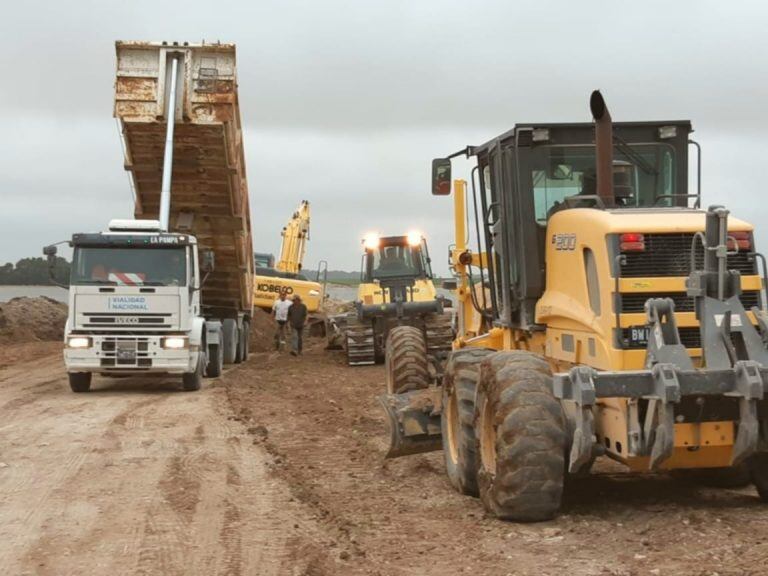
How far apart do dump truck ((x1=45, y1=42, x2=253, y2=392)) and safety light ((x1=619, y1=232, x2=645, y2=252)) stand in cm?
1116

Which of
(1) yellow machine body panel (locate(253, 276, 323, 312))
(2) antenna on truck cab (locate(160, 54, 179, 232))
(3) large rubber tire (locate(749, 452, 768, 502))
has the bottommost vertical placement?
(3) large rubber tire (locate(749, 452, 768, 502))

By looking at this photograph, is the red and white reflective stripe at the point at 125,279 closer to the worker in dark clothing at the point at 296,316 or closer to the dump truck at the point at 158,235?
the dump truck at the point at 158,235

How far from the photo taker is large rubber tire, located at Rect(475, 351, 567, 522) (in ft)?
21.0

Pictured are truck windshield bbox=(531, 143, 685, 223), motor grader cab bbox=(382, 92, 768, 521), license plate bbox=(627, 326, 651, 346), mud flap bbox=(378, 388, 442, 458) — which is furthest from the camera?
mud flap bbox=(378, 388, 442, 458)

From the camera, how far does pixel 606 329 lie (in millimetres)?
6676

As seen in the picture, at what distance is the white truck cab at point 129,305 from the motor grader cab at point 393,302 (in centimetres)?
534

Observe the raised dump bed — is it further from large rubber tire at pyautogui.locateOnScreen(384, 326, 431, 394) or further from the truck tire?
large rubber tire at pyautogui.locateOnScreen(384, 326, 431, 394)

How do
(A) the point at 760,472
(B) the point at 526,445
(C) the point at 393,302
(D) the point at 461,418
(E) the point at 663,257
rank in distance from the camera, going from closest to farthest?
1. (B) the point at 526,445
2. (E) the point at 663,257
3. (A) the point at 760,472
4. (D) the point at 461,418
5. (C) the point at 393,302

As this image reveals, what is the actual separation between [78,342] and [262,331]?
50.0 ft

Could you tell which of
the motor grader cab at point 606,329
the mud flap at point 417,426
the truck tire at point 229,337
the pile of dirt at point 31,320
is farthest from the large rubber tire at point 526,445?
the pile of dirt at point 31,320

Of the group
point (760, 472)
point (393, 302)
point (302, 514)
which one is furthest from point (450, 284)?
point (393, 302)

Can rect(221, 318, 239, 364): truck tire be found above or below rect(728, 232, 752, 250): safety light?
below

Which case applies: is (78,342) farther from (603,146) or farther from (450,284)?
(603,146)

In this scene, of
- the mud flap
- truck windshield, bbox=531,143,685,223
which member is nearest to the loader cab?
truck windshield, bbox=531,143,685,223
